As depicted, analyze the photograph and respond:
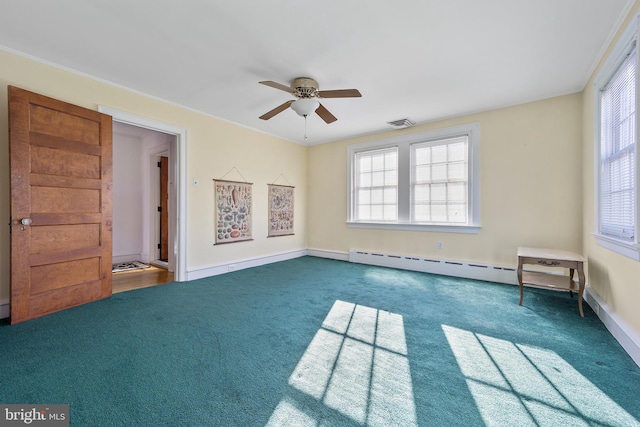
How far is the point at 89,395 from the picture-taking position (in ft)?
5.14

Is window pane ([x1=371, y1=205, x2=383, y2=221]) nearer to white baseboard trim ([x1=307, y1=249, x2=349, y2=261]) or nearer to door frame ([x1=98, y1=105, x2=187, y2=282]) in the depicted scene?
white baseboard trim ([x1=307, y1=249, x2=349, y2=261])

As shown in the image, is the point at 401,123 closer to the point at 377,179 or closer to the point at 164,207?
the point at 377,179

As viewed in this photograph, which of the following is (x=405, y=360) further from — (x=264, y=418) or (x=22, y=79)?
(x=22, y=79)

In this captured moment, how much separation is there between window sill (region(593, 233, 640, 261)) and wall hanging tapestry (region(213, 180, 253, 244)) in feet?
15.5

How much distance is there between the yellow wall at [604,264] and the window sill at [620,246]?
0.06 metres

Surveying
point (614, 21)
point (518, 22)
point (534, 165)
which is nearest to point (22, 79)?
point (518, 22)

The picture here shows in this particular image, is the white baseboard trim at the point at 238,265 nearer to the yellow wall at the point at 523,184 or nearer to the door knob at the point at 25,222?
the door knob at the point at 25,222

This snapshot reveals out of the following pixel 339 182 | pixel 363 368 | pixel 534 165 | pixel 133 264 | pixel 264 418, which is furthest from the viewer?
pixel 339 182

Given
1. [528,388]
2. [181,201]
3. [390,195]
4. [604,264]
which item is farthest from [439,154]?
[181,201]

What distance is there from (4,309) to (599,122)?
6.39 meters

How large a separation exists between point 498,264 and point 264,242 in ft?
13.2

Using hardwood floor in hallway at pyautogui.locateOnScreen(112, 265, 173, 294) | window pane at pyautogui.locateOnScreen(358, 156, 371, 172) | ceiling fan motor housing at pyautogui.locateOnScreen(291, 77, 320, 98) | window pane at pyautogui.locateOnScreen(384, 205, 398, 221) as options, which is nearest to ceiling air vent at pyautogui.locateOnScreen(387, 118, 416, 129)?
window pane at pyautogui.locateOnScreen(358, 156, 371, 172)

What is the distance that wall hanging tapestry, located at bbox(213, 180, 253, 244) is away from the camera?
456 cm

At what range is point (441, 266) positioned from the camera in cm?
454
